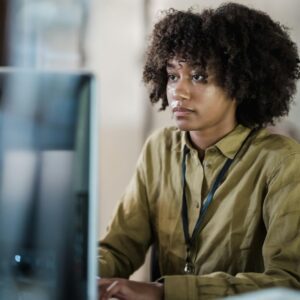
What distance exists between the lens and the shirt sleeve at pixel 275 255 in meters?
1.23

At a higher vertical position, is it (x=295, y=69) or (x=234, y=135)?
(x=295, y=69)

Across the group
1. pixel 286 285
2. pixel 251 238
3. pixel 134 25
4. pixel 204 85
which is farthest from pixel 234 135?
pixel 134 25

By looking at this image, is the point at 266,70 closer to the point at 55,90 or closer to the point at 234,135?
the point at 234,135

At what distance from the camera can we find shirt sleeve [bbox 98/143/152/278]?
1563 mm

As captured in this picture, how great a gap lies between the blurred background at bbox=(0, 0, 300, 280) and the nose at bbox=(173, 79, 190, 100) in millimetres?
1039

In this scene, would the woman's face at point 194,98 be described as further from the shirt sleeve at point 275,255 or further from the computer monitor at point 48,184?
the computer monitor at point 48,184

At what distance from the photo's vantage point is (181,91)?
1.47 m

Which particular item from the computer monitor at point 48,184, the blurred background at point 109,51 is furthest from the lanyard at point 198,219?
the blurred background at point 109,51

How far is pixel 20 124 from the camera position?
0.76 meters

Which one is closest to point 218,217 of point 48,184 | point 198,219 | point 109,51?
point 198,219

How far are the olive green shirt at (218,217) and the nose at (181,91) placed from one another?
151 millimetres

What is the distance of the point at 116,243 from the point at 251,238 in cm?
37

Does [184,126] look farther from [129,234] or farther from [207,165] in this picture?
[129,234]

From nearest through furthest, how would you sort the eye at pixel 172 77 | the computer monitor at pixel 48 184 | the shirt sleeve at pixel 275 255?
1. the computer monitor at pixel 48 184
2. the shirt sleeve at pixel 275 255
3. the eye at pixel 172 77
